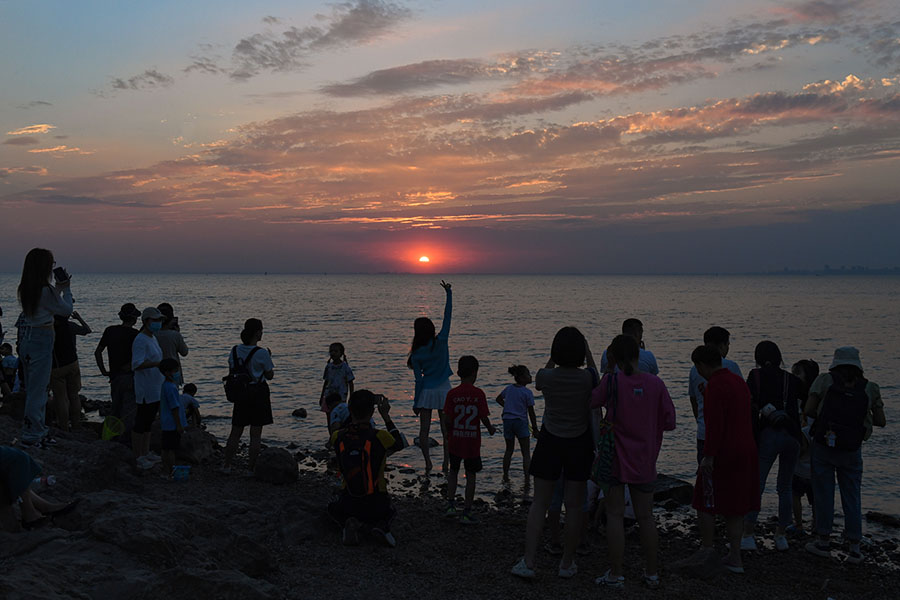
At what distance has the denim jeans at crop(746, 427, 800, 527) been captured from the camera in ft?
24.3

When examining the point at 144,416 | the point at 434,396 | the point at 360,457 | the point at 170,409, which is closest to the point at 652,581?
the point at 360,457

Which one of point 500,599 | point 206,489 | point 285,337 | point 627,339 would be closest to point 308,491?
point 206,489

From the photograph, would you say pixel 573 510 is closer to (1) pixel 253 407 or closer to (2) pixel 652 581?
(2) pixel 652 581

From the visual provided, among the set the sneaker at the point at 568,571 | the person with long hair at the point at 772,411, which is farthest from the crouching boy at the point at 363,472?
the person with long hair at the point at 772,411

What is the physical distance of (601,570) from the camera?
22.0ft

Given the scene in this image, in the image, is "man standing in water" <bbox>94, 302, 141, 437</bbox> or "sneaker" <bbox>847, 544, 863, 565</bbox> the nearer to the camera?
"sneaker" <bbox>847, 544, 863, 565</bbox>

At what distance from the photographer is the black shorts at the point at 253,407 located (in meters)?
9.55

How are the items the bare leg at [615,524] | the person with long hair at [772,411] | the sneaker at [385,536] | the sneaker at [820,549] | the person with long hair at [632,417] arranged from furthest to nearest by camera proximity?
the sneaker at [820,549], the person with long hair at [772,411], the sneaker at [385,536], the bare leg at [615,524], the person with long hair at [632,417]

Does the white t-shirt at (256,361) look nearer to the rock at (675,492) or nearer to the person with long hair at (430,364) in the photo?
the person with long hair at (430,364)

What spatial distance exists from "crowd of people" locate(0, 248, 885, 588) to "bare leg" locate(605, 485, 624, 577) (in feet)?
0.05

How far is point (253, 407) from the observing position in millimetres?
9586

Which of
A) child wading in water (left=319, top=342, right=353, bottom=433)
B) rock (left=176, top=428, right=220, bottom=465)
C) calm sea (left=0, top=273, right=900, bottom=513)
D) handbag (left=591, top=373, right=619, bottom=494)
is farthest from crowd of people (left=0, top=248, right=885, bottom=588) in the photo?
calm sea (left=0, top=273, right=900, bottom=513)

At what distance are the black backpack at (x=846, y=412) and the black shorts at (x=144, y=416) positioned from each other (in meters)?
9.19

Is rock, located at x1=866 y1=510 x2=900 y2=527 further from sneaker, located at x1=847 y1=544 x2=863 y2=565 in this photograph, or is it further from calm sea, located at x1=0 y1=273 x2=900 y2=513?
sneaker, located at x1=847 y1=544 x2=863 y2=565
